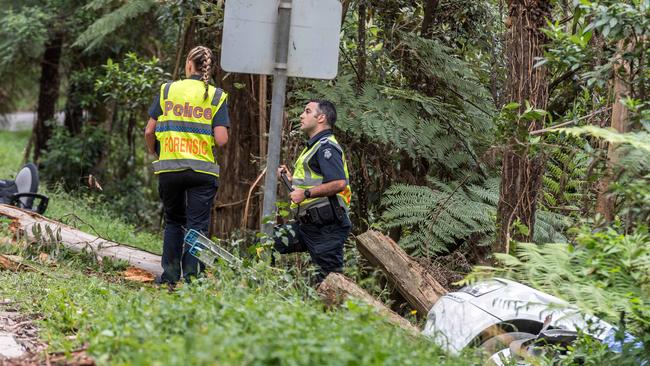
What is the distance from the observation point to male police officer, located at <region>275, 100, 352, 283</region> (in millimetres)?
8086

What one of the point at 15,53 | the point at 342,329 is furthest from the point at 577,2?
the point at 15,53

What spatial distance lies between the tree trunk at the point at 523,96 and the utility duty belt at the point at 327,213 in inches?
49.6

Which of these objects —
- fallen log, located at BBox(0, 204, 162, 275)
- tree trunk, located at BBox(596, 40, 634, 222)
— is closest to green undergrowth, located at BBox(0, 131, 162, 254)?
fallen log, located at BBox(0, 204, 162, 275)

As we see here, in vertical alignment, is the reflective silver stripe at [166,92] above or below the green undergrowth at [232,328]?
above

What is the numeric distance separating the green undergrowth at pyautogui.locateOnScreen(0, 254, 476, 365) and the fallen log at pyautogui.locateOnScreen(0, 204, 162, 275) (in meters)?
2.25

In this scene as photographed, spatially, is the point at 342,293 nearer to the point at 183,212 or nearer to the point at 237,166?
the point at 183,212

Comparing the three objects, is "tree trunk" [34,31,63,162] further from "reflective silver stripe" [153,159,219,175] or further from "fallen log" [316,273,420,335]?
"fallen log" [316,273,420,335]

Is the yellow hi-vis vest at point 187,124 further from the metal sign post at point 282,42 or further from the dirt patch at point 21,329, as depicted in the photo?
the dirt patch at point 21,329

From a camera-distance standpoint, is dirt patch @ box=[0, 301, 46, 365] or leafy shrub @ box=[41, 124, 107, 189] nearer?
dirt patch @ box=[0, 301, 46, 365]

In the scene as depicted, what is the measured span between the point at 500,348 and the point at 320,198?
2.41 metres

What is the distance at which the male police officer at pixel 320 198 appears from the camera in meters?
8.09

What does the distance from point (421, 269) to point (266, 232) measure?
118cm

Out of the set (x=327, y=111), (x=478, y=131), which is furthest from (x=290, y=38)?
(x=478, y=131)

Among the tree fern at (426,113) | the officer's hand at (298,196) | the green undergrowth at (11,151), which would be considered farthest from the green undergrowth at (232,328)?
the green undergrowth at (11,151)
